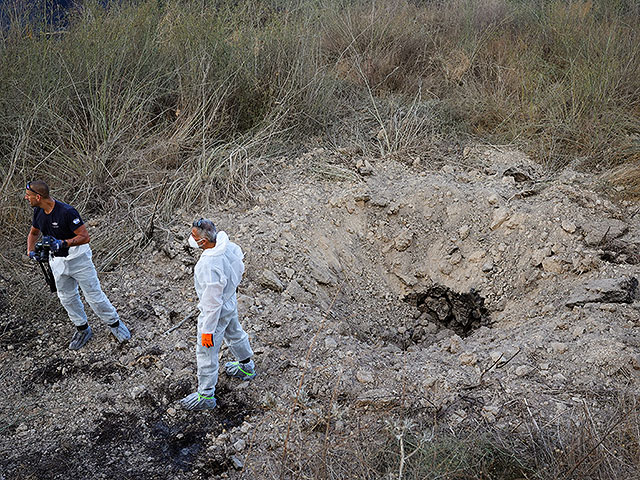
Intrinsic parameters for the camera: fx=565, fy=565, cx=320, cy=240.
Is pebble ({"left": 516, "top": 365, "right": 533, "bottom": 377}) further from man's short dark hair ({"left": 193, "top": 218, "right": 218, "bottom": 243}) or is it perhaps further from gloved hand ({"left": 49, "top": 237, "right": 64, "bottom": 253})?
gloved hand ({"left": 49, "top": 237, "right": 64, "bottom": 253})

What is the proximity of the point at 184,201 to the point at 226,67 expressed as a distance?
1.96m

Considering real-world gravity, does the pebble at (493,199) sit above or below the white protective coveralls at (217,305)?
below

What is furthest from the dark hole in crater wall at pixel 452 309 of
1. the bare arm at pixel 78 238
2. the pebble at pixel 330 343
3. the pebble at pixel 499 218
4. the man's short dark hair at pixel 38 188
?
the man's short dark hair at pixel 38 188

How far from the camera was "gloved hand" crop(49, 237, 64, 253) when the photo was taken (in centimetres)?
398

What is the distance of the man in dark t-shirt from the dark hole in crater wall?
2.73m

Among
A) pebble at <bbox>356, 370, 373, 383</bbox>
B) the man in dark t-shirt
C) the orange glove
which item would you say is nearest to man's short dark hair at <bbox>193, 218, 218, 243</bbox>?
the orange glove

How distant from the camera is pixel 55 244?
157 inches

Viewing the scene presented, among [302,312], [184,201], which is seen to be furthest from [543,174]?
[184,201]

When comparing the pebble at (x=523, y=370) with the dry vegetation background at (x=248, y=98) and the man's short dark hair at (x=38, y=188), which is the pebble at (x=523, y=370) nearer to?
the dry vegetation background at (x=248, y=98)

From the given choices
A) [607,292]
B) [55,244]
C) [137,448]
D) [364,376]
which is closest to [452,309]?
[607,292]

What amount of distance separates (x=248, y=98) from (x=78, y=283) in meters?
3.42

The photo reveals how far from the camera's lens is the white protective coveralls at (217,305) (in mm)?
3467

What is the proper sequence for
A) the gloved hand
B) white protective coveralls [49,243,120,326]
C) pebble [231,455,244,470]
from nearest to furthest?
pebble [231,455,244,470]
the gloved hand
white protective coveralls [49,243,120,326]

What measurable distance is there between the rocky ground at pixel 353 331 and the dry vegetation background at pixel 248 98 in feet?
1.39
